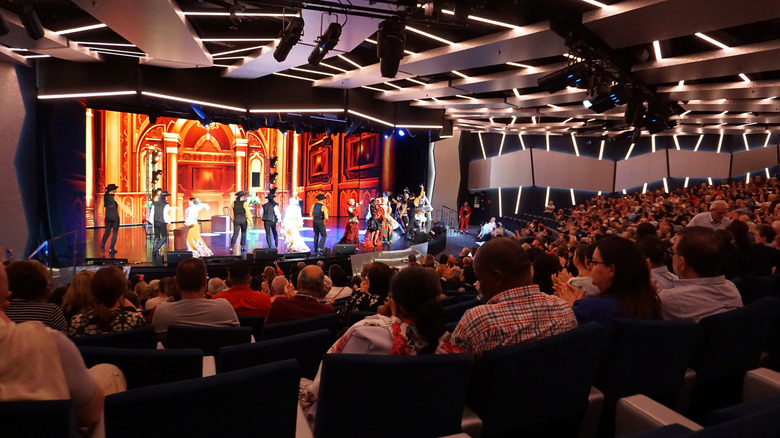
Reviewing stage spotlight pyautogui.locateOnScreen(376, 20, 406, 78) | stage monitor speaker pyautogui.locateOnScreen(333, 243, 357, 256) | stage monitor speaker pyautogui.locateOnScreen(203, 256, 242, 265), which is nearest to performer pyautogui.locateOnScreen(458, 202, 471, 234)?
stage monitor speaker pyautogui.locateOnScreen(333, 243, 357, 256)

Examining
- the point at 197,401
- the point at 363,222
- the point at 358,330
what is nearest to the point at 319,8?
the point at 358,330

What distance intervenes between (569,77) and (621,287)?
5.48 meters

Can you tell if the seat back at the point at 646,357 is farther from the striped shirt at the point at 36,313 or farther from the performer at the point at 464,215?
the performer at the point at 464,215

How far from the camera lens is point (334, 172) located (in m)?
18.8

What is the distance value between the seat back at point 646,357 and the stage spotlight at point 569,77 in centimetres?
555

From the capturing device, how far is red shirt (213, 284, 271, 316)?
3537 mm

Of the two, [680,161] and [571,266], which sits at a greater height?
[680,161]

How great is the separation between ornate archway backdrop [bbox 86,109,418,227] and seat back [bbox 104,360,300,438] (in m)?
13.2

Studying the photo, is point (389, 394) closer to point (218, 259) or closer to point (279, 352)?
point (279, 352)

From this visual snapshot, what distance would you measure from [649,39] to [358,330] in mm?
6575

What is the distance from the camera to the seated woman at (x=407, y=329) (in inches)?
65.1

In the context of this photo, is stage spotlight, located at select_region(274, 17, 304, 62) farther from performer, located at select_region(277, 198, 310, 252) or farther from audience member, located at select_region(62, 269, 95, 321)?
performer, located at select_region(277, 198, 310, 252)

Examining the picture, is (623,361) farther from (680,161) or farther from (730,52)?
(680,161)

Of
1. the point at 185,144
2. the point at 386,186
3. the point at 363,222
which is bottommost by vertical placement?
the point at 363,222
